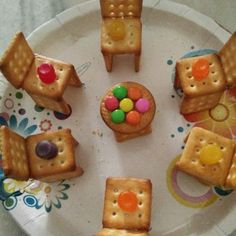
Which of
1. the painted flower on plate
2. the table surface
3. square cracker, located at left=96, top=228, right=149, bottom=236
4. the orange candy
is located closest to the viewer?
square cracker, located at left=96, top=228, right=149, bottom=236

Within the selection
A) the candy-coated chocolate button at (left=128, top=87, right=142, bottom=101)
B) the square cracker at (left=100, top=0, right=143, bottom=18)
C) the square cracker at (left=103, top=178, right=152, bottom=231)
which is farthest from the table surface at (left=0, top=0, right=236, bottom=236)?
the square cracker at (left=103, top=178, right=152, bottom=231)

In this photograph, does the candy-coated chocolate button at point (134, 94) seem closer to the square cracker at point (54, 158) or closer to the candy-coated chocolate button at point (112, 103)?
the candy-coated chocolate button at point (112, 103)

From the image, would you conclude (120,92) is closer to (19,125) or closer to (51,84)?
(51,84)

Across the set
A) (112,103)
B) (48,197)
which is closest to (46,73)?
(112,103)

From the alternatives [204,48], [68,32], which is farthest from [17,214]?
[204,48]

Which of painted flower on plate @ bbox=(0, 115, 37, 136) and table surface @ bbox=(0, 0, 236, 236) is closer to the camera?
painted flower on plate @ bbox=(0, 115, 37, 136)

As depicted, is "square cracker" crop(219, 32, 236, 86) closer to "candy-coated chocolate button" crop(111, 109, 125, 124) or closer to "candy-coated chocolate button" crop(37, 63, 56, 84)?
"candy-coated chocolate button" crop(111, 109, 125, 124)

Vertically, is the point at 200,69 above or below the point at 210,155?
above
